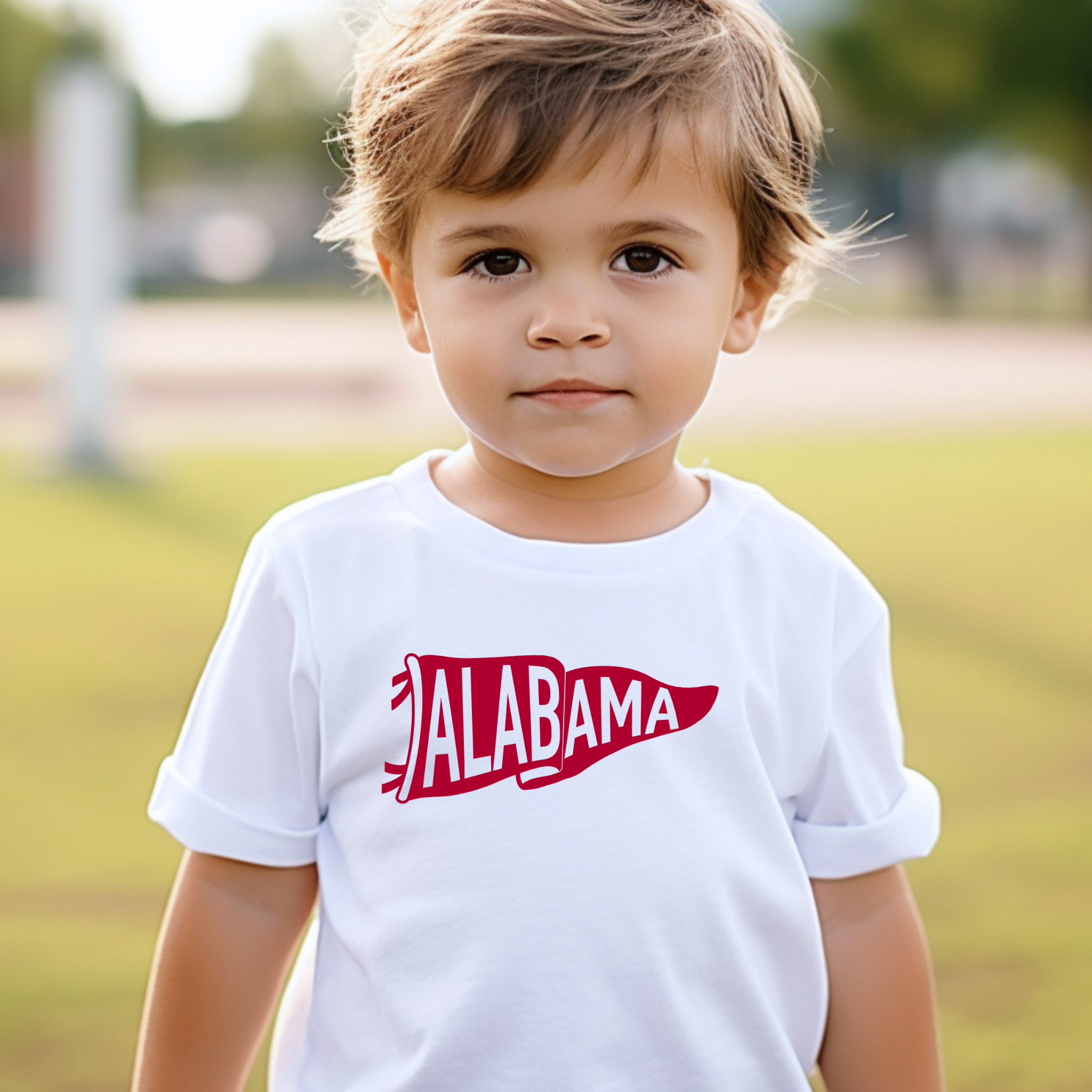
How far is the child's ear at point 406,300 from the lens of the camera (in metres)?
1.65

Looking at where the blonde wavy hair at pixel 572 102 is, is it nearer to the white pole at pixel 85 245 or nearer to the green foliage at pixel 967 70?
the white pole at pixel 85 245

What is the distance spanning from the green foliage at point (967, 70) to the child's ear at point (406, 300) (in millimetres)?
32168

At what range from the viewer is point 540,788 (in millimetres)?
1478

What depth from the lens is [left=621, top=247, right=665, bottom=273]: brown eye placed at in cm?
149

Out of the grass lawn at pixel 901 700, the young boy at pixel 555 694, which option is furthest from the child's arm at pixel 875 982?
the grass lawn at pixel 901 700

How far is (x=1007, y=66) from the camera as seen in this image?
1242 inches

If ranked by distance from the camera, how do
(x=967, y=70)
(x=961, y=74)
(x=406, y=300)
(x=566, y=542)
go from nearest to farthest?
1. (x=566, y=542)
2. (x=406, y=300)
3. (x=967, y=70)
4. (x=961, y=74)

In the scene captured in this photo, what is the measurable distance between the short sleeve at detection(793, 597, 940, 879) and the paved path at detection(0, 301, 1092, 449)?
9.50m

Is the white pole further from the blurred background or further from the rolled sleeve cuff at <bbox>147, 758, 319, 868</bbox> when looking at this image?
the rolled sleeve cuff at <bbox>147, 758, 319, 868</bbox>

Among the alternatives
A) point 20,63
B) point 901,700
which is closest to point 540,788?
point 901,700

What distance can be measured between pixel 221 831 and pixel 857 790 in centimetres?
62

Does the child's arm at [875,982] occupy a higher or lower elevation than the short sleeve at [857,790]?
lower

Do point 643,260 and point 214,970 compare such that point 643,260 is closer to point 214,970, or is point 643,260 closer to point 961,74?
point 214,970

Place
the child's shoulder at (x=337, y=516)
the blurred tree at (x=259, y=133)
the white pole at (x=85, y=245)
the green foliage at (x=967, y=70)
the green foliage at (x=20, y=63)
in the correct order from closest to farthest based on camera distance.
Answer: the child's shoulder at (x=337, y=516) → the white pole at (x=85, y=245) → the green foliage at (x=967, y=70) → the green foliage at (x=20, y=63) → the blurred tree at (x=259, y=133)
